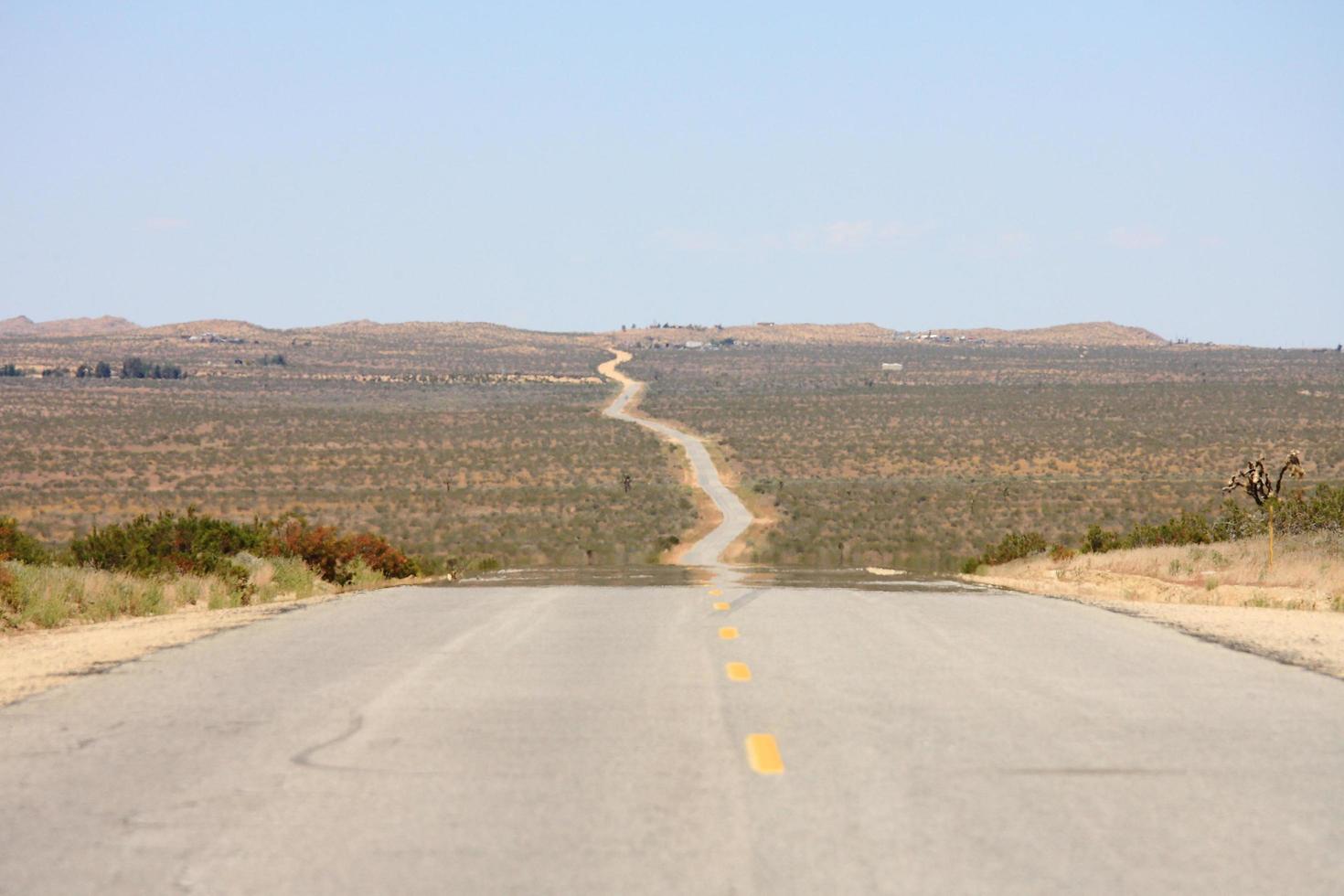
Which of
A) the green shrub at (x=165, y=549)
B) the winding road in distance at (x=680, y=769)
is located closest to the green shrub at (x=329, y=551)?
the green shrub at (x=165, y=549)

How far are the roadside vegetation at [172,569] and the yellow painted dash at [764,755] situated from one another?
10102 mm

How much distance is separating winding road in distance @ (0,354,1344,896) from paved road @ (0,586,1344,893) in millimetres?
24

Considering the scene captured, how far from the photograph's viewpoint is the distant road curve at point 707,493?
4372 centimetres

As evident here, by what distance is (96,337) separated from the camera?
199000 millimetres

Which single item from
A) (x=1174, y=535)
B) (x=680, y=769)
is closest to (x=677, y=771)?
(x=680, y=769)

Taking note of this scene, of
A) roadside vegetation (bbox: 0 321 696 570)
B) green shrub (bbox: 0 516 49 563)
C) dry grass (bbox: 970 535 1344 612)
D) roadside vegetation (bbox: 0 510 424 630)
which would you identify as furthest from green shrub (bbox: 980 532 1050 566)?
green shrub (bbox: 0 516 49 563)

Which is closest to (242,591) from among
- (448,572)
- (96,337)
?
(448,572)

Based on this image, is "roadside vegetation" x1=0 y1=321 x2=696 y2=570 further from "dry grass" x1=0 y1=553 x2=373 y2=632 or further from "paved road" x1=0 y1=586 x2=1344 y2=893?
"paved road" x1=0 y1=586 x2=1344 y2=893

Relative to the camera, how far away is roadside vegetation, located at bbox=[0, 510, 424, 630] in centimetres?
1708

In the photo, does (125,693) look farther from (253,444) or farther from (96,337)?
(96,337)

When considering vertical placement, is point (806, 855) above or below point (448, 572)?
above

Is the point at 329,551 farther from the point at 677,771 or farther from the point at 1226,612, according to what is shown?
the point at 677,771

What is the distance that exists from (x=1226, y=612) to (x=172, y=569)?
13.4 metres

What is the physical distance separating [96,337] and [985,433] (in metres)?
143
